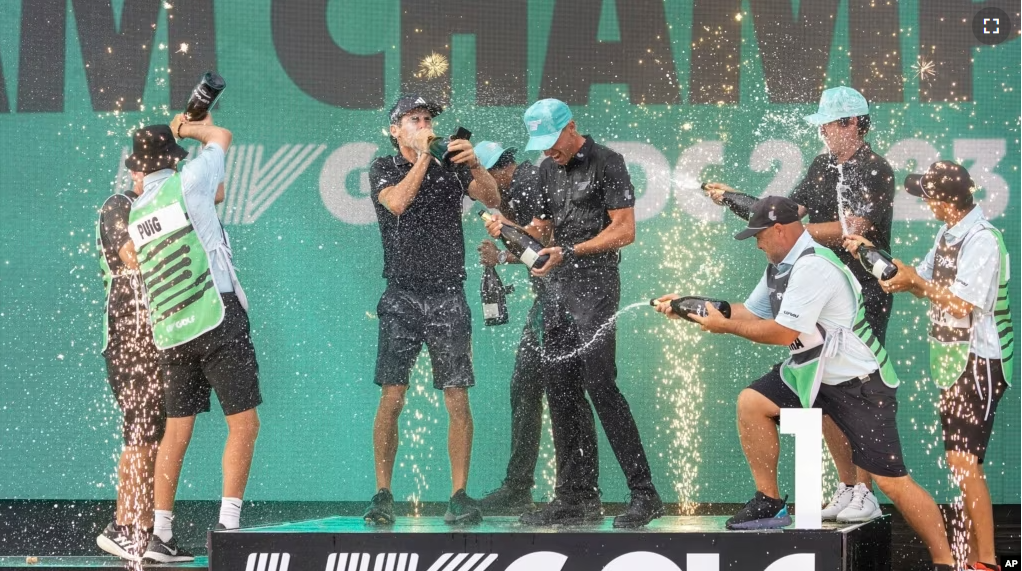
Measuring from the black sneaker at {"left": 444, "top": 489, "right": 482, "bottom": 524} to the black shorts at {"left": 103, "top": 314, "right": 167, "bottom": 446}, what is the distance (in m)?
1.26

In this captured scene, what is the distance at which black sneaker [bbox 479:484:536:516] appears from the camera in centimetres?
482

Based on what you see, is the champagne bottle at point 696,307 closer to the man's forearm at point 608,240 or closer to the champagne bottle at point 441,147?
the man's forearm at point 608,240

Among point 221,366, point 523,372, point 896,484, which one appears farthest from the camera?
point 523,372

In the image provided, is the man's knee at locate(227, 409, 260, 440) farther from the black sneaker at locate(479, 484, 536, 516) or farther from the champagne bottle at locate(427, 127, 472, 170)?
the champagne bottle at locate(427, 127, 472, 170)

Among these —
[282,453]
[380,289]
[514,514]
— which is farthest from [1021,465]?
[282,453]

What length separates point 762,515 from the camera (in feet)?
13.6

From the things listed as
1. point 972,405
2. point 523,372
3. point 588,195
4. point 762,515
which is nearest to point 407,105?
point 588,195

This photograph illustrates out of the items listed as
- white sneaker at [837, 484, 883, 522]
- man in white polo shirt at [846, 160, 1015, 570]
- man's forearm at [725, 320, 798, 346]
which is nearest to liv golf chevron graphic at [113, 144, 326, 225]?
man's forearm at [725, 320, 798, 346]

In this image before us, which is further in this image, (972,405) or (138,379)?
(138,379)

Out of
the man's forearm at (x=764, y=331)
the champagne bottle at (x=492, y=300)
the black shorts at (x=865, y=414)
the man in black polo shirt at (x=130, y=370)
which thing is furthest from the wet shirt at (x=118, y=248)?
the black shorts at (x=865, y=414)

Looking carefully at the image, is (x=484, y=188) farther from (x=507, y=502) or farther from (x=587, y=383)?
(x=507, y=502)

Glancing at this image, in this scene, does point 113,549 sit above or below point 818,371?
below

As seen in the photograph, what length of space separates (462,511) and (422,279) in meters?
0.89

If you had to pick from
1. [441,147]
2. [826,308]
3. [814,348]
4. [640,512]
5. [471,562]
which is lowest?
[471,562]
